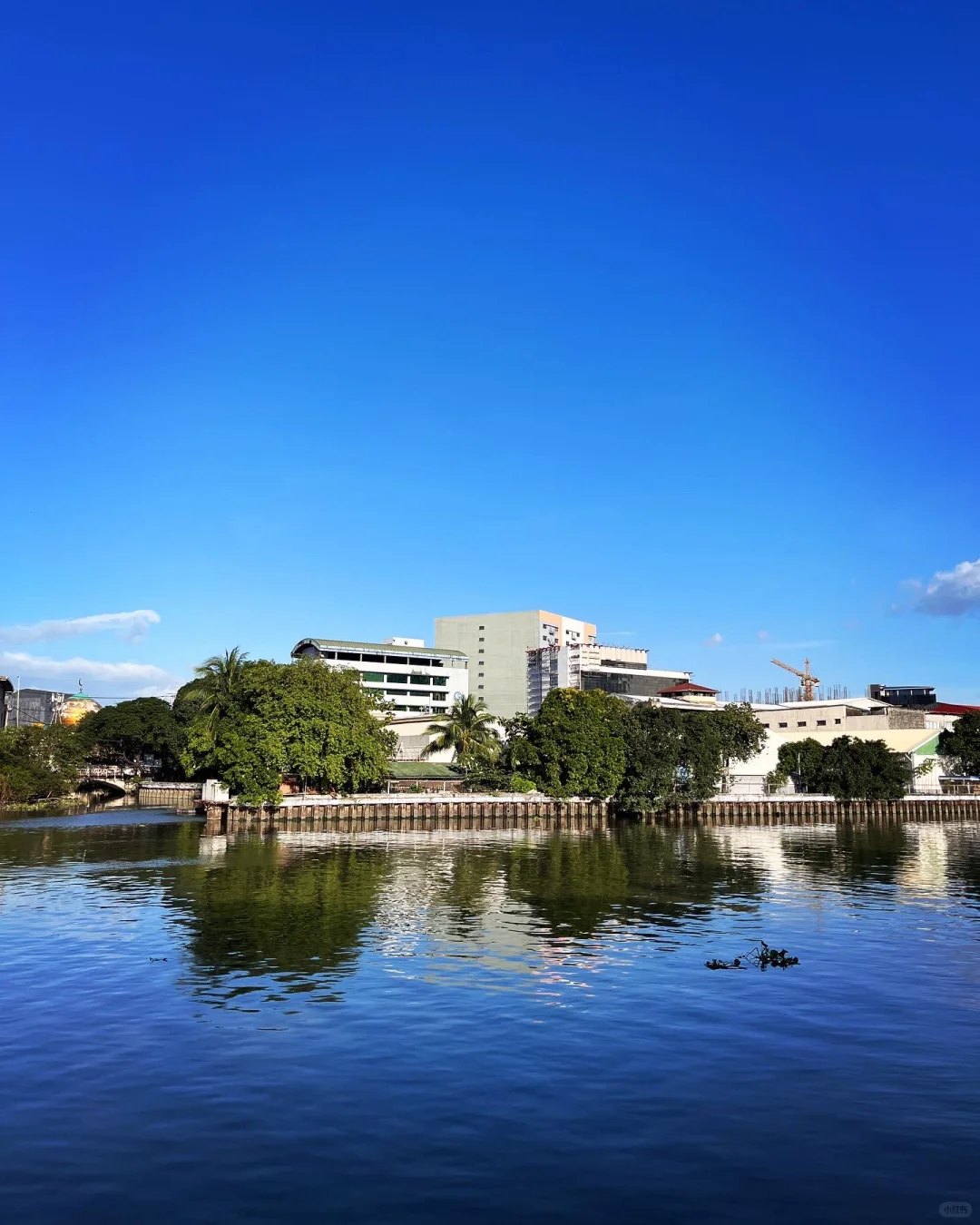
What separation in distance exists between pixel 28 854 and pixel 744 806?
80584mm

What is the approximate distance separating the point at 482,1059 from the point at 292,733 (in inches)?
3031

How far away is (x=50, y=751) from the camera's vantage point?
130750mm

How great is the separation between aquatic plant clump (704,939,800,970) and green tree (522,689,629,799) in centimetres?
7521

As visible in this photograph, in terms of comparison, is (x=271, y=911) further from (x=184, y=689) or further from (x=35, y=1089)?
(x=184, y=689)

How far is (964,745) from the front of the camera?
145375mm

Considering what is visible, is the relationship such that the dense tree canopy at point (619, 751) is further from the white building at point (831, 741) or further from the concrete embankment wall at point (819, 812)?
the white building at point (831, 741)

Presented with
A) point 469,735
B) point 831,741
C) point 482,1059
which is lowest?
point 482,1059

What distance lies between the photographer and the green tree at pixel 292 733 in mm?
97188

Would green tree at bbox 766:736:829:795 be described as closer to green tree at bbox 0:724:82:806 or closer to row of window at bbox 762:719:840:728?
row of window at bbox 762:719:840:728

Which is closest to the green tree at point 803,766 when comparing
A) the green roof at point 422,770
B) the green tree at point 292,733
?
the green roof at point 422,770

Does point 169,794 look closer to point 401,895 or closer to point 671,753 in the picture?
point 671,753

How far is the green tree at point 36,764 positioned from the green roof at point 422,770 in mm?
43477

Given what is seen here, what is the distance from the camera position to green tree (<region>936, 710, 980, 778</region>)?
145m

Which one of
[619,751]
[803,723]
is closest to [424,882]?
[619,751]
